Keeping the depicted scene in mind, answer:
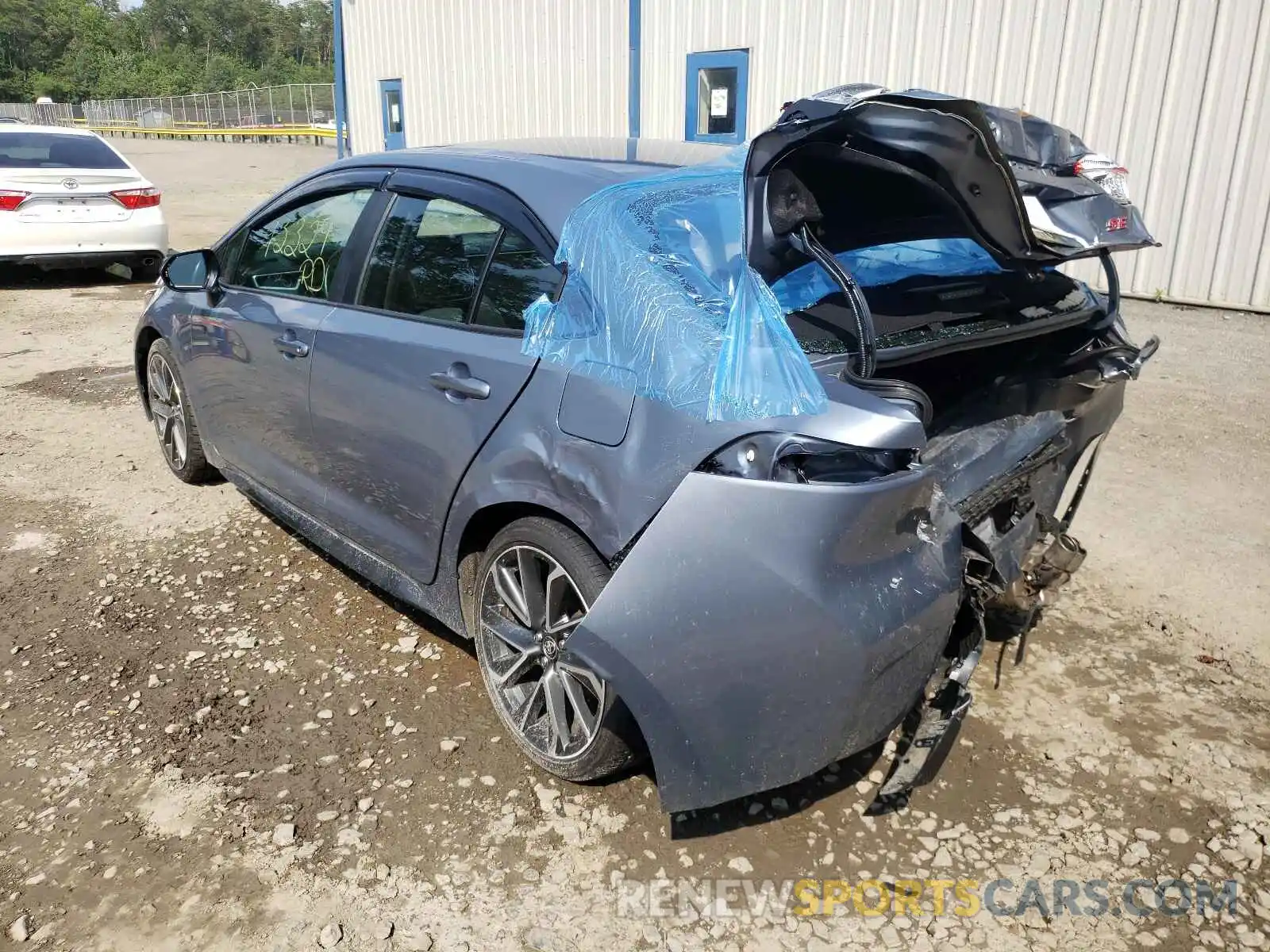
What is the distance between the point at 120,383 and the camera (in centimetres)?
689

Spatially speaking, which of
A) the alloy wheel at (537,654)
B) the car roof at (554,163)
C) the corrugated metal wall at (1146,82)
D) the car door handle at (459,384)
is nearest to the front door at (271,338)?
the car roof at (554,163)

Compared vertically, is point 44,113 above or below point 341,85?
above

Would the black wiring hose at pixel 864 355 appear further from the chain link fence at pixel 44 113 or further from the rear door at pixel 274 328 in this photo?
the chain link fence at pixel 44 113

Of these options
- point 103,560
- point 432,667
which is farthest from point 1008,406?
point 103,560

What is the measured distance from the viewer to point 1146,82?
838 cm

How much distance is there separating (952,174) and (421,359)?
1570mm

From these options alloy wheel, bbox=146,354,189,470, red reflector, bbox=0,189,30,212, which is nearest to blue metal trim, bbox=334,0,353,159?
red reflector, bbox=0,189,30,212

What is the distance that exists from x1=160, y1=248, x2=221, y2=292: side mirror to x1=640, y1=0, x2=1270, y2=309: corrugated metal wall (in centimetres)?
705

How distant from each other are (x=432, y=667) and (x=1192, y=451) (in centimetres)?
426

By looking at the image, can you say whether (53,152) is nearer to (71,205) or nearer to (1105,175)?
(71,205)

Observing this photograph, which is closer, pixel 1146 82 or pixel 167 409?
pixel 167 409

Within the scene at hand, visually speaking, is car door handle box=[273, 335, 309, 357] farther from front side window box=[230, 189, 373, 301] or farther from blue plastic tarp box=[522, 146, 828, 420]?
blue plastic tarp box=[522, 146, 828, 420]

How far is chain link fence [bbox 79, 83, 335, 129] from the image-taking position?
43.9 m

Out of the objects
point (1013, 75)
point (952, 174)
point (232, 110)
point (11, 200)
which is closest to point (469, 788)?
point (952, 174)
